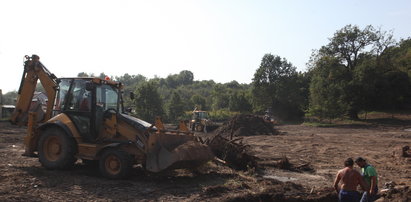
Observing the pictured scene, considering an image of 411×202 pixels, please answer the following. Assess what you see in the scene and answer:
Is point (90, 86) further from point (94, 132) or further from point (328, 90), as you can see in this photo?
point (328, 90)

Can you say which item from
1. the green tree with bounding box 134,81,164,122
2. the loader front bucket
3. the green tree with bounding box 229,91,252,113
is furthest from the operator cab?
the green tree with bounding box 229,91,252,113

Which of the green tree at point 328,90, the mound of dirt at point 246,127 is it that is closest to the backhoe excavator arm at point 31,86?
the mound of dirt at point 246,127

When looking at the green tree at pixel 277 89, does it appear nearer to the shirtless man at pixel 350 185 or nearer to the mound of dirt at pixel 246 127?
the mound of dirt at pixel 246 127

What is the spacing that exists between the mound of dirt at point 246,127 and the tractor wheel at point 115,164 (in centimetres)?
2043

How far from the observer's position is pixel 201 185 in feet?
32.6

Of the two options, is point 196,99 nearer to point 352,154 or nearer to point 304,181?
point 352,154

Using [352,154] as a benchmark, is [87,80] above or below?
above

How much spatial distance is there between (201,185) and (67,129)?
3.93 meters

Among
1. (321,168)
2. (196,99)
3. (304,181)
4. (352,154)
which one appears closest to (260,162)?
(321,168)

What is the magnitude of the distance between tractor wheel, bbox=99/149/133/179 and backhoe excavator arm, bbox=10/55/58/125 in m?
2.74

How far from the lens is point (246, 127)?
3127 centimetres

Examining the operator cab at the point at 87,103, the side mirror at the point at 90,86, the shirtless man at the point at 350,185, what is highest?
the side mirror at the point at 90,86

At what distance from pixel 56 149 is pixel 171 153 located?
3457mm

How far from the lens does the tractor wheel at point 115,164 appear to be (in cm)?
979
